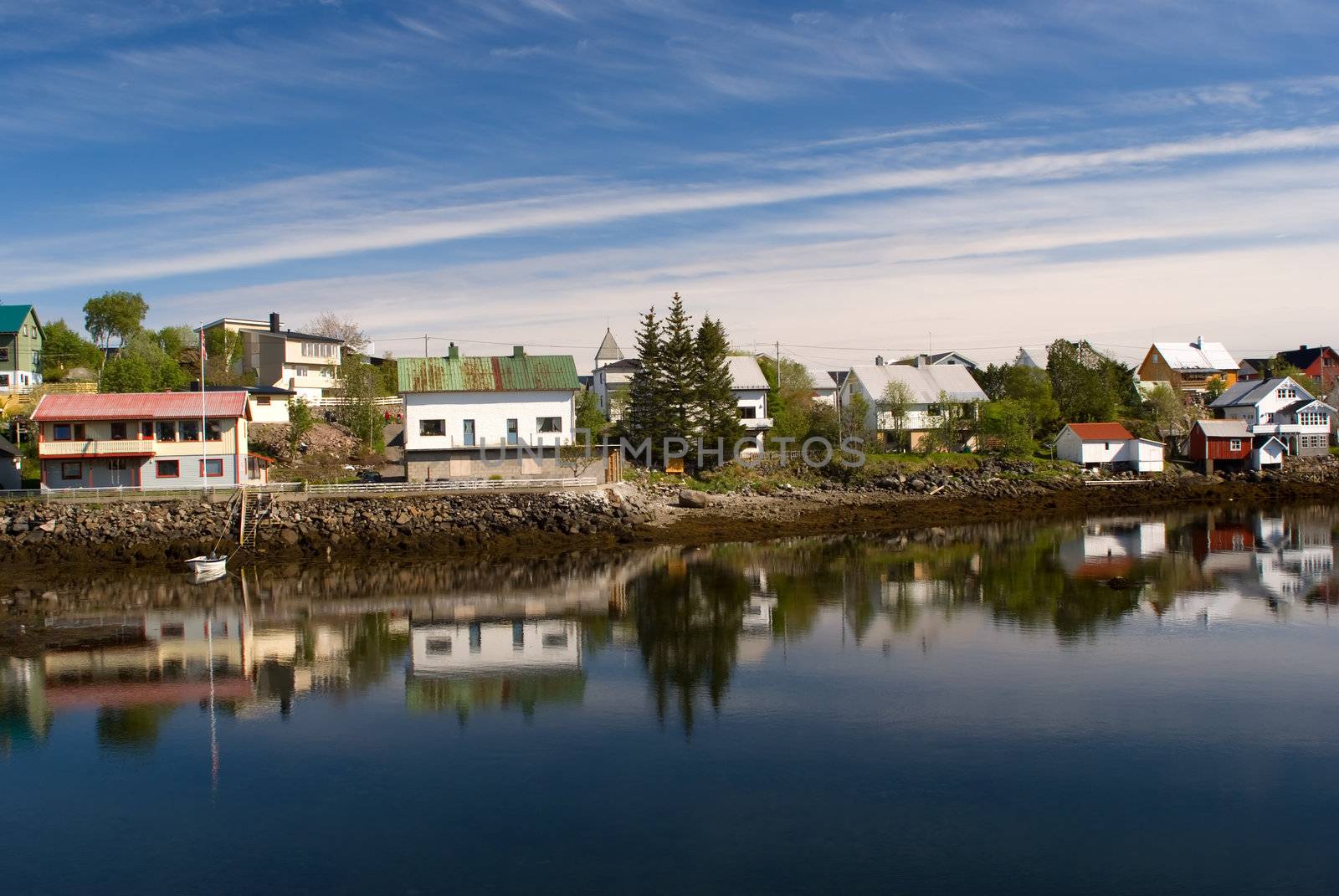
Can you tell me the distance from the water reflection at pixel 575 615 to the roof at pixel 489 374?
1007 centimetres

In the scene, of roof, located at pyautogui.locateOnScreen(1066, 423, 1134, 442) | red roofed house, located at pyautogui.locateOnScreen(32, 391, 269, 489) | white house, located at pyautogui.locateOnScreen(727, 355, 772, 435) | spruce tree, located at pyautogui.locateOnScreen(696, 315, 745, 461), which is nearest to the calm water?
red roofed house, located at pyautogui.locateOnScreen(32, 391, 269, 489)

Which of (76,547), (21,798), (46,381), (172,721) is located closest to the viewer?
(21,798)

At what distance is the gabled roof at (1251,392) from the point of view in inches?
2224

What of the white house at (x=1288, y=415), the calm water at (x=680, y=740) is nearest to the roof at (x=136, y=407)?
the calm water at (x=680, y=740)

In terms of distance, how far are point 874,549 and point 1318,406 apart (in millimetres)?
36117

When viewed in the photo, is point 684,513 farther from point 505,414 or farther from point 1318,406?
point 1318,406

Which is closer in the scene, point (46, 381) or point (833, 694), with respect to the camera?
point (833, 694)

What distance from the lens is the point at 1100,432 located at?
53438 mm

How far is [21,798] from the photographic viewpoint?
49.8 ft

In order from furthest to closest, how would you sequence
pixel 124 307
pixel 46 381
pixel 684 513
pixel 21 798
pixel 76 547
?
pixel 124 307 → pixel 46 381 → pixel 684 513 → pixel 76 547 → pixel 21 798

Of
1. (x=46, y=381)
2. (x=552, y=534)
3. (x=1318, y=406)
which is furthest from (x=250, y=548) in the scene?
(x=1318, y=406)

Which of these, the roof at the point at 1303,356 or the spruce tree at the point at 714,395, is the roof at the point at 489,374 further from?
the roof at the point at 1303,356

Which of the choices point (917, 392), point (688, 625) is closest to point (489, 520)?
point (688, 625)

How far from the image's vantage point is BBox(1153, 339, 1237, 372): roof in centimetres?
7412
